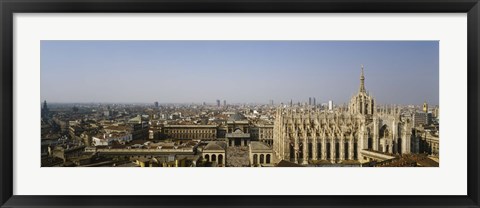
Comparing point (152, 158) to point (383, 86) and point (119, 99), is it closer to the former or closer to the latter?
point (119, 99)

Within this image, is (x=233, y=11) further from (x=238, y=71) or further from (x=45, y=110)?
(x=45, y=110)

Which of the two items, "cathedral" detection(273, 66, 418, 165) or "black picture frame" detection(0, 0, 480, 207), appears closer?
"black picture frame" detection(0, 0, 480, 207)

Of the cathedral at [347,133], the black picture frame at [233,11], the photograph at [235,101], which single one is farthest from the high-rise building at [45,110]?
the cathedral at [347,133]

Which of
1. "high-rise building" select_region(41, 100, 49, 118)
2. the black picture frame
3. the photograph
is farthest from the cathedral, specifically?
"high-rise building" select_region(41, 100, 49, 118)

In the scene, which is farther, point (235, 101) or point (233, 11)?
point (235, 101)

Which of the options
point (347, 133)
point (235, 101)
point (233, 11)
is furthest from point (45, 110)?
point (347, 133)

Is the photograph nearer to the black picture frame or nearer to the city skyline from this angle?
the city skyline
